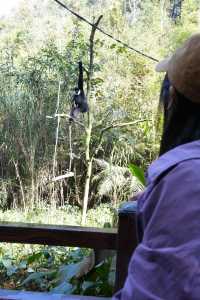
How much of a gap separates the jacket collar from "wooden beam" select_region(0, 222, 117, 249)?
591 mm

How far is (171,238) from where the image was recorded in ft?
1.18

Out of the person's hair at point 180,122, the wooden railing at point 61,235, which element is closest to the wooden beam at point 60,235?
the wooden railing at point 61,235

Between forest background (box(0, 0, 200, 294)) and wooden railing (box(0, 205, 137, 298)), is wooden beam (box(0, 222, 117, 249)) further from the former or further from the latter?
forest background (box(0, 0, 200, 294))

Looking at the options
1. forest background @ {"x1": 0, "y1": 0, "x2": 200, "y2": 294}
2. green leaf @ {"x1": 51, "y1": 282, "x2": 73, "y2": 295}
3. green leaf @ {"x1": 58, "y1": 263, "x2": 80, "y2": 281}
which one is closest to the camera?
green leaf @ {"x1": 51, "y1": 282, "x2": 73, "y2": 295}

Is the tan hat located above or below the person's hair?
above

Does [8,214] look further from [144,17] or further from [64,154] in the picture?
[144,17]

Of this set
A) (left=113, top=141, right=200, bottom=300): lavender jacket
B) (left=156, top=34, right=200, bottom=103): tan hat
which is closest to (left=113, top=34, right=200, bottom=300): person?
(left=113, top=141, right=200, bottom=300): lavender jacket

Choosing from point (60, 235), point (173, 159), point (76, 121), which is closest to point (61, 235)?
point (60, 235)

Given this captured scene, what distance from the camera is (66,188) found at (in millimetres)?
6262

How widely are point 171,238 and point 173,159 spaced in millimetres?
70

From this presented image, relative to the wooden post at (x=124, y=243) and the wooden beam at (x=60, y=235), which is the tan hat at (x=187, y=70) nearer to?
the wooden post at (x=124, y=243)

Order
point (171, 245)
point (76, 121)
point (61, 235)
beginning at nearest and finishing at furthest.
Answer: point (171, 245) < point (61, 235) < point (76, 121)

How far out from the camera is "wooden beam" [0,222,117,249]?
3.23 feet

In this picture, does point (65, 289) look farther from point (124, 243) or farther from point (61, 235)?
point (124, 243)
